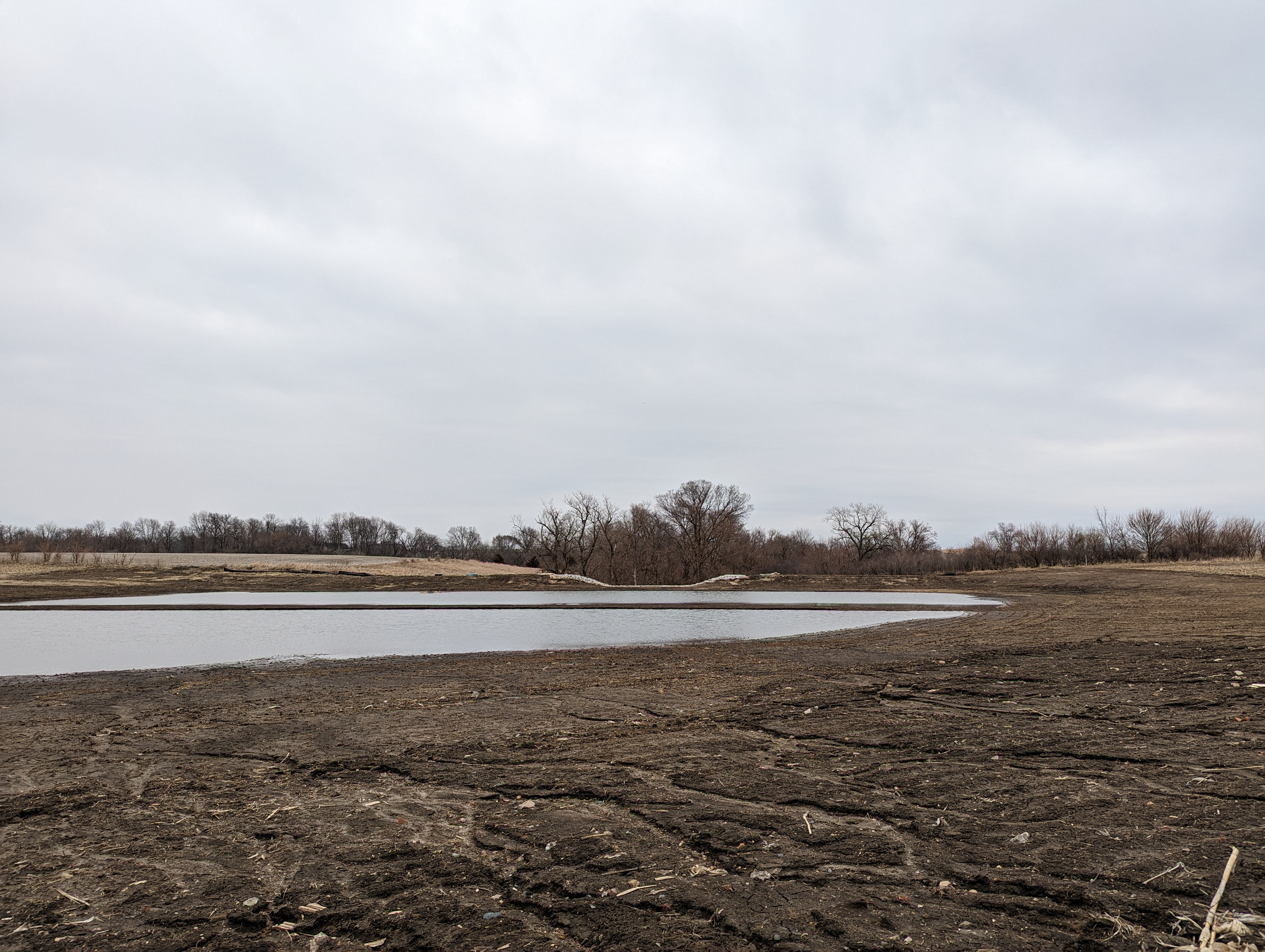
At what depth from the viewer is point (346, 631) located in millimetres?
18422

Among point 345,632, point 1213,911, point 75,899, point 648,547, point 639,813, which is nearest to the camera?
point 1213,911

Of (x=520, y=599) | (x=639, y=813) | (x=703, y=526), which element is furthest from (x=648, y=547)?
(x=639, y=813)

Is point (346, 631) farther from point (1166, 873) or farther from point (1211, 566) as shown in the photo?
Result: point (1211, 566)

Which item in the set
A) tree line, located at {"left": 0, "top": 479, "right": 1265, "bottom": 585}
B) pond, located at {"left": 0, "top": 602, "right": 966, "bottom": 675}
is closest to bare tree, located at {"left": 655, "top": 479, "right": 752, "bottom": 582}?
tree line, located at {"left": 0, "top": 479, "right": 1265, "bottom": 585}

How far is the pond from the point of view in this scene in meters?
14.1

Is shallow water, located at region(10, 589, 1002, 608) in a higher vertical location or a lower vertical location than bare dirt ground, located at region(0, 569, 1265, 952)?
lower

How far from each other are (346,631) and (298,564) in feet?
158

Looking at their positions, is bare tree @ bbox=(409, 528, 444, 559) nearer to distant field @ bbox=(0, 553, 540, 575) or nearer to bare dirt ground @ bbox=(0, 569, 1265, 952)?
distant field @ bbox=(0, 553, 540, 575)

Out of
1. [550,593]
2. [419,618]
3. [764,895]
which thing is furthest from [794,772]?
[550,593]

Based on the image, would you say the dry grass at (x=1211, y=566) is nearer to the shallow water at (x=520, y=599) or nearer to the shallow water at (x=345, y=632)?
the shallow water at (x=520, y=599)

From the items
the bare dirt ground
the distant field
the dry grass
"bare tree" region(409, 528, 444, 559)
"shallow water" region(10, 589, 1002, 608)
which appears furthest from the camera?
"bare tree" region(409, 528, 444, 559)

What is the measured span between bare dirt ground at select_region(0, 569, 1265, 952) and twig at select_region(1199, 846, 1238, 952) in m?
0.06

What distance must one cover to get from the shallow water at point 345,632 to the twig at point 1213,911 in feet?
40.0

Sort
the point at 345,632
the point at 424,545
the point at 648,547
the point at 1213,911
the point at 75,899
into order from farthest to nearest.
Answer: the point at 424,545, the point at 648,547, the point at 345,632, the point at 75,899, the point at 1213,911
